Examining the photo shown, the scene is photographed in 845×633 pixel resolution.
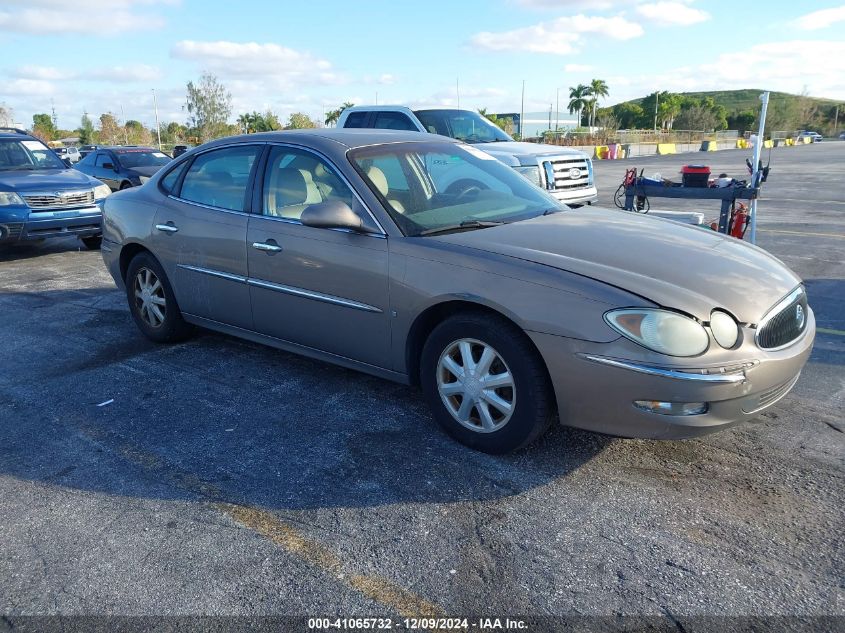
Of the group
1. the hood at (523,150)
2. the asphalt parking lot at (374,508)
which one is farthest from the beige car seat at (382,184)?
the hood at (523,150)

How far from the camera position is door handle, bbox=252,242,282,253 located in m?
4.29

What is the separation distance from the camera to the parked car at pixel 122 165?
48.7 feet

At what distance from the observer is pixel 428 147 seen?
4629mm

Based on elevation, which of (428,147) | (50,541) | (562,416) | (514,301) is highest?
(428,147)

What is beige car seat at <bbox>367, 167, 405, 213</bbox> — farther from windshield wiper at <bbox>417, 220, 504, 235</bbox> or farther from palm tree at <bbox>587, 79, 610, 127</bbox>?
palm tree at <bbox>587, 79, 610, 127</bbox>

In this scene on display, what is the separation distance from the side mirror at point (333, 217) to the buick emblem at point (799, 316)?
7.39 ft

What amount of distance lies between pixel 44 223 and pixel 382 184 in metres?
7.32

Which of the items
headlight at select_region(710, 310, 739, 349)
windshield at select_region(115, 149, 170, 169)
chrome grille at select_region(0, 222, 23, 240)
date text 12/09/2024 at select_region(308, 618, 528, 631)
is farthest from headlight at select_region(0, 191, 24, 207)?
headlight at select_region(710, 310, 739, 349)

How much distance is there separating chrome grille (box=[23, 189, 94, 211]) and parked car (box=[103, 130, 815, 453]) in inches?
207

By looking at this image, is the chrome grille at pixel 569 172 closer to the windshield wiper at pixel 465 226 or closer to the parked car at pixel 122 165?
the windshield wiper at pixel 465 226

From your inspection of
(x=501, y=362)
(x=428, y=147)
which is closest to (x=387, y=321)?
(x=501, y=362)

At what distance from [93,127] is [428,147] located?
75.4 metres

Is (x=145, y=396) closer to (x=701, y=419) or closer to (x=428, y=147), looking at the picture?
(x=428, y=147)

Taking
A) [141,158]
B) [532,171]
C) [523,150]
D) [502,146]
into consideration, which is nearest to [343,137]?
[532,171]
